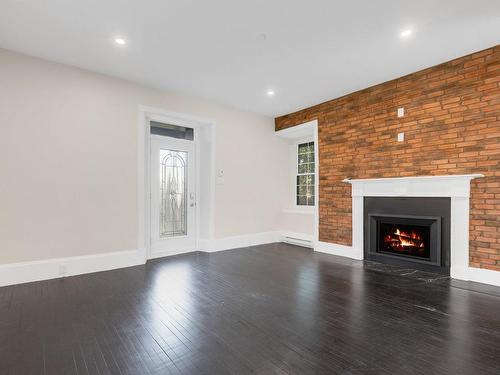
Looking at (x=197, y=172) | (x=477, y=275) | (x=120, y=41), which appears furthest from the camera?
(x=197, y=172)

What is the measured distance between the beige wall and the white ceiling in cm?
30

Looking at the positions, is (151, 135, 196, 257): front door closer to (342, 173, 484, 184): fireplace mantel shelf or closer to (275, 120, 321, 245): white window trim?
(275, 120, 321, 245): white window trim

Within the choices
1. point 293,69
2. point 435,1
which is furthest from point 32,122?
point 435,1

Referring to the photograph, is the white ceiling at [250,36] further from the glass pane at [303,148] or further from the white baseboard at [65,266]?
the white baseboard at [65,266]

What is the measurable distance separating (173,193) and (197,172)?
65cm

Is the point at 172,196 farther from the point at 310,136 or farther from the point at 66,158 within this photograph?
the point at 310,136

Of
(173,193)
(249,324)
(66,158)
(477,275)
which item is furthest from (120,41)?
(477,275)

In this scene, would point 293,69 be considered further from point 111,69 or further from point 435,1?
point 111,69

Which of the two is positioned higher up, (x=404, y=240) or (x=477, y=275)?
(x=404, y=240)

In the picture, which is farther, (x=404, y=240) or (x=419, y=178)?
(x=404, y=240)

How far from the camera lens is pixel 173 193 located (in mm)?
4988

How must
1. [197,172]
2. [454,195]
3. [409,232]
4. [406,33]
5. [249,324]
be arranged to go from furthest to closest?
[197,172] → [409,232] → [454,195] → [406,33] → [249,324]

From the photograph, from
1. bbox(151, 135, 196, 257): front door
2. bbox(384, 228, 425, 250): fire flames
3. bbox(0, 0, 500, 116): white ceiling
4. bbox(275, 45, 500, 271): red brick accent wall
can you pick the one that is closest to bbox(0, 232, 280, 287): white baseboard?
bbox(151, 135, 196, 257): front door

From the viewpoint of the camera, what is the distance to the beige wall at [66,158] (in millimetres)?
3303
